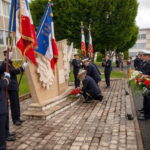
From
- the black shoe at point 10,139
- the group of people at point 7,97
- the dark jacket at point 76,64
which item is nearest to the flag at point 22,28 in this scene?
the group of people at point 7,97

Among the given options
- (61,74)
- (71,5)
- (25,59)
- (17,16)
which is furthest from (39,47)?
(71,5)

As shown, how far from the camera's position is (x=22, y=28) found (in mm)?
6289

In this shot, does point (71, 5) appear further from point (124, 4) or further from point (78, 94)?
point (78, 94)

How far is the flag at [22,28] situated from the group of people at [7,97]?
1.97ft

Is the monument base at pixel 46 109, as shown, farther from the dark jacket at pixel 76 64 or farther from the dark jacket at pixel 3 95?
the dark jacket at pixel 76 64

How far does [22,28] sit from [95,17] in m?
17.4

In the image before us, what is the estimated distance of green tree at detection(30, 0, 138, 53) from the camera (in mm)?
22469

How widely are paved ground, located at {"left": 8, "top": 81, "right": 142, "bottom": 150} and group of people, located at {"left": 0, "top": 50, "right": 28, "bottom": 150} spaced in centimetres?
30

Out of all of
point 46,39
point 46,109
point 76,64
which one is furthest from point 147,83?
point 76,64

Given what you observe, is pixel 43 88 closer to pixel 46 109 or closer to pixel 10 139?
pixel 46 109

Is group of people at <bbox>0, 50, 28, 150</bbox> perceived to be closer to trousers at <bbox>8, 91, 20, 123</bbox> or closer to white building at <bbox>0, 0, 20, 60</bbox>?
trousers at <bbox>8, 91, 20, 123</bbox>

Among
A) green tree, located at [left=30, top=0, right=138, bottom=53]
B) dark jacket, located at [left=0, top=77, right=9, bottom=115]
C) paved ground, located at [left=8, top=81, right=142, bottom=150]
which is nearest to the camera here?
dark jacket, located at [left=0, top=77, right=9, bottom=115]

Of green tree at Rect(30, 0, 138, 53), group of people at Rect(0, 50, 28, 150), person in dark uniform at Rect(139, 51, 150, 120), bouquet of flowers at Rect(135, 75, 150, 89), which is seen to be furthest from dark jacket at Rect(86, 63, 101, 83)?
green tree at Rect(30, 0, 138, 53)

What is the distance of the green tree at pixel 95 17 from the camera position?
22469 millimetres
